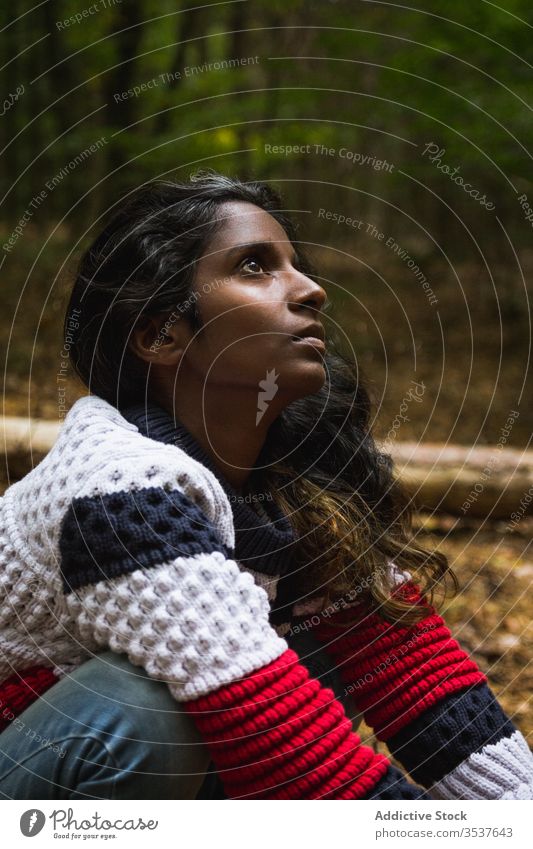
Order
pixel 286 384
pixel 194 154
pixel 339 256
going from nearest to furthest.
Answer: pixel 286 384 < pixel 194 154 < pixel 339 256

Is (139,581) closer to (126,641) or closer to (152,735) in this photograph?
(126,641)

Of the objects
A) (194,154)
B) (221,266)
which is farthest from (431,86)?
(221,266)

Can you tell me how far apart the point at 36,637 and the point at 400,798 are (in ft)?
2.43

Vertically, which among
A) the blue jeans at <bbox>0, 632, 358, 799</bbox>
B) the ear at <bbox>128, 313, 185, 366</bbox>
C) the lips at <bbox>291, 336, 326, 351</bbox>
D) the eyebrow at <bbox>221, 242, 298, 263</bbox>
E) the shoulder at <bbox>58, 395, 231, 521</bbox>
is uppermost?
the eyebrow at <bbox>221, 242, 298, 263</bbox>

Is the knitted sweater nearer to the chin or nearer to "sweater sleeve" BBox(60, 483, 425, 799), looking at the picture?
"sweater sleeve" BBox(60, 483, 425, 799)

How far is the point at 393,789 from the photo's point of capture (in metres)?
1.50

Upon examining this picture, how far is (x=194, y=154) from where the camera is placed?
5.69 m

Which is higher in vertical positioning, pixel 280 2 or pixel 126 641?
pixel 280 2

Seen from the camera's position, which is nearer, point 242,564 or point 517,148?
point 242,564

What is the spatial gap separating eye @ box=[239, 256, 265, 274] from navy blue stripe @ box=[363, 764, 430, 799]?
1.02m

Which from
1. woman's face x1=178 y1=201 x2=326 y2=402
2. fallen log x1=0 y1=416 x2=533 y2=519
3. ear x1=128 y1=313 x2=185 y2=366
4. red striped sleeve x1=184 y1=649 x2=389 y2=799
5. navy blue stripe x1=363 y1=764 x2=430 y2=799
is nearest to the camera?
red striped sleeve x1=184 y1=649 x2=389 y2=799

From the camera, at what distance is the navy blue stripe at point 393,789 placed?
1.48 m

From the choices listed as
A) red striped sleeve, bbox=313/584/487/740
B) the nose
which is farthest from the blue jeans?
the nose

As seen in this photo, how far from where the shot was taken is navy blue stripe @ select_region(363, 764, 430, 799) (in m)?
1.48
